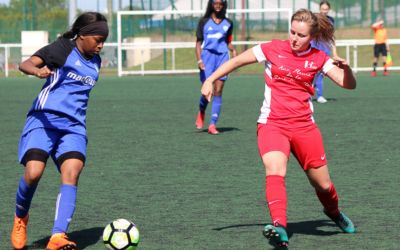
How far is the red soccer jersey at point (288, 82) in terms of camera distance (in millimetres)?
6871

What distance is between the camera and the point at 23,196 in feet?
21.5

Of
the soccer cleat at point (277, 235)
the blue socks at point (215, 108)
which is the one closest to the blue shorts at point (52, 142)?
the soccer cleat at point (277, 235)

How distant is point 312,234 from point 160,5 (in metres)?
34.5

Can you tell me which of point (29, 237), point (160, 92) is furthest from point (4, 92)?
point (29, 237)

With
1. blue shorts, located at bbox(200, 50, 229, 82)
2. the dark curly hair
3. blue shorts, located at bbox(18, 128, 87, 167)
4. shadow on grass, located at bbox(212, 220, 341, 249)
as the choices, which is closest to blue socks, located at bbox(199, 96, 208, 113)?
blue shorts, located at bbox(200, 50, 229, 82)

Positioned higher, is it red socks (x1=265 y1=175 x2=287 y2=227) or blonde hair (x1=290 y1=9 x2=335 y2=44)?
blonde hair (x1=290 y1=9 x2=335 y2=44)

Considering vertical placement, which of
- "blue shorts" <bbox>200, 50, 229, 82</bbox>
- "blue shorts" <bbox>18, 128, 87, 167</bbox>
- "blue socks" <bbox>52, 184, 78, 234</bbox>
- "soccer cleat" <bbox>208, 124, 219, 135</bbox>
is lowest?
"soccer cleat" <bbox>208, 124, 219, 135</bbox>

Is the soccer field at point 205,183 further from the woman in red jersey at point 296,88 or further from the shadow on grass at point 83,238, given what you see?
the woman in red jersey at point 296,88

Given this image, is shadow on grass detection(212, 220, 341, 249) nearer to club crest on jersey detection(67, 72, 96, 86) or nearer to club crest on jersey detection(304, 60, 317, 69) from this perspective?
club crest on jersey detection(304, 60, 317, 69)

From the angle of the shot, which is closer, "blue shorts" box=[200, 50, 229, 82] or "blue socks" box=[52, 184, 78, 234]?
"blue socks" box=[52, 184, 78, 234]

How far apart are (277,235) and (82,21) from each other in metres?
1.88

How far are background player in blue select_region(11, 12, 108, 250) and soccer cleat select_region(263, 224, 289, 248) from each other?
4.04 ft

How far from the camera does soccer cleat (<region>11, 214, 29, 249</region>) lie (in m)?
6.50

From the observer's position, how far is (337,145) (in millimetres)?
12719
